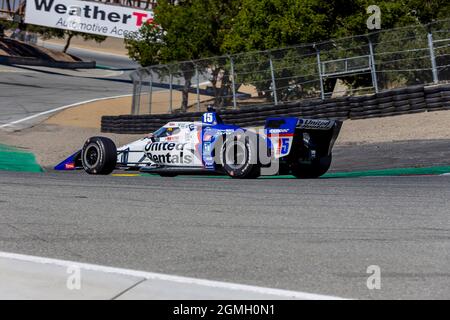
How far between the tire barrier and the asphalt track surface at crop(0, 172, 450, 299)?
849 cm

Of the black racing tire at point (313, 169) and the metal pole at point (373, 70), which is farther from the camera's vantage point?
the metal pole at point (373, 70)

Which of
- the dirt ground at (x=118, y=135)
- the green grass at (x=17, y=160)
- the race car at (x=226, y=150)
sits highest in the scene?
the dirt ground at (x=118, y=135)

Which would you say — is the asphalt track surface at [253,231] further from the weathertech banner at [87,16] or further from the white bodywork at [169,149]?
the weathertech banner at [87,16]

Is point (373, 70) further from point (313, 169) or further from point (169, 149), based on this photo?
point (169, 149)

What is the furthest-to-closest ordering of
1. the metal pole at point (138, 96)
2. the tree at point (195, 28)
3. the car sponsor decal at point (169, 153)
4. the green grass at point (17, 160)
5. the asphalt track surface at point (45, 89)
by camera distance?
the asphalt track surface at point (45, 89)
the tree at point (195, 28)
the metal pole at point (138, 96)
the green grass at point (17, 160)
the car sponsor decal at point (169, 153)

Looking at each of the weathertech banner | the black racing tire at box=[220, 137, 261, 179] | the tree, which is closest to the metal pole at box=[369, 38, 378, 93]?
the black racing tire at box=[220, 137, 261, 179]

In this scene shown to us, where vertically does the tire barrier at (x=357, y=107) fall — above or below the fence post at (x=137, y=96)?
below

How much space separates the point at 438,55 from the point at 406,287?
15256mm

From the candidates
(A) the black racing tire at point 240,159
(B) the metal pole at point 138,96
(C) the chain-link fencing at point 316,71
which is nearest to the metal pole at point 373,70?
(C) the chain-link fencing at point 316,71

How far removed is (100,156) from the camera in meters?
13.8

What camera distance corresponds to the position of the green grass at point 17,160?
53.8 ft

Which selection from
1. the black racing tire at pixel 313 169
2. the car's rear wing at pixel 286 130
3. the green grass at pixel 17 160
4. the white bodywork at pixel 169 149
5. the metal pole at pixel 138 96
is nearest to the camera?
the car's rear wing at pixel 286 130

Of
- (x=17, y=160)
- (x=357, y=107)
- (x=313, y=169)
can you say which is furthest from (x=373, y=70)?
(x=17, y=160)
